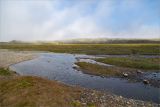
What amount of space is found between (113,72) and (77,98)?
79.9 feet

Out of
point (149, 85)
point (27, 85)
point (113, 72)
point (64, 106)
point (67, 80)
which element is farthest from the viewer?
point (113, 72)

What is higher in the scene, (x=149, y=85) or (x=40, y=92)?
(x=40, y=92)

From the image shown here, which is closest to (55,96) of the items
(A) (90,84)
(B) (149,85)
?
(A) (90,84)

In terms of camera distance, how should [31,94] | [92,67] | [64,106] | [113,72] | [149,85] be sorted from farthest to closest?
[92,67], [113,72], [149,85], [31,94], [64,106]

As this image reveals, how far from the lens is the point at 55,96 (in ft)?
77.0

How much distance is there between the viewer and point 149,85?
119 ft

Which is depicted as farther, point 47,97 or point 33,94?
point 33,94

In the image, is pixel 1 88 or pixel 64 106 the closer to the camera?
pixel 64 106

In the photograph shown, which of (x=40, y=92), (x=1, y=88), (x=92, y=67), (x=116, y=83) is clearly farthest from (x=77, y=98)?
(x=92, y=67)

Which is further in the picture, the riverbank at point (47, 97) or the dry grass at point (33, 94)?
the riverbank at point (47, 97)

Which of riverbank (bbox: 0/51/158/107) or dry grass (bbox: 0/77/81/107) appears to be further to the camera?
riverbank (bbox: 0/51/158/107)

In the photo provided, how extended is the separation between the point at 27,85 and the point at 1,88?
145 inches

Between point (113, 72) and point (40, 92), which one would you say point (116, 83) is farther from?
point (40, 92)

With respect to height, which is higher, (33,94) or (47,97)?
(33,94)
